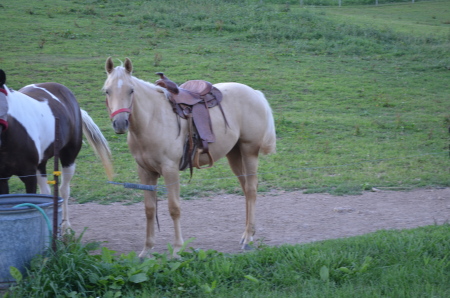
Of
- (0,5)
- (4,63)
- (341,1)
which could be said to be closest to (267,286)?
(4,63)

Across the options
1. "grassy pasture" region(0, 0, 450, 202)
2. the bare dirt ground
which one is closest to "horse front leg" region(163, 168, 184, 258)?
the bare dirt ground

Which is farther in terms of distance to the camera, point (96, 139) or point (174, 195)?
point (96, 139)

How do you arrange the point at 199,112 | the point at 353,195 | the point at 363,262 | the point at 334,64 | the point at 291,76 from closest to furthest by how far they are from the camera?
the point at 363,262 < the point at 199,112 < the point at 353,195 < the point at 291,76 < the point at 334,64

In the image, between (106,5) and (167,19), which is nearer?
(167,19)

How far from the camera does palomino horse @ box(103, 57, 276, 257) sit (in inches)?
177

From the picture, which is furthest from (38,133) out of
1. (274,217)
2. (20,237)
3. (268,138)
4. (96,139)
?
(274,217)

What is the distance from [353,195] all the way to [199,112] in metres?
3.25

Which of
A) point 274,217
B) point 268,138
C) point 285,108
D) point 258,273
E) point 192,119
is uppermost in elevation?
point 192,119

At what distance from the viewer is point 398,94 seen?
559 inches

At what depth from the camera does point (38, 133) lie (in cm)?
509

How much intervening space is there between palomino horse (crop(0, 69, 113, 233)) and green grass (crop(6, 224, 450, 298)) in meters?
1.13

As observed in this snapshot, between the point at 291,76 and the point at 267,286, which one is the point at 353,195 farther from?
the point at 291,76

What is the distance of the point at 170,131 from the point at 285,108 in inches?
321

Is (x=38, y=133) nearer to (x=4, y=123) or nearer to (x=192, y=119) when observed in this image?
(x=4, y=123)
